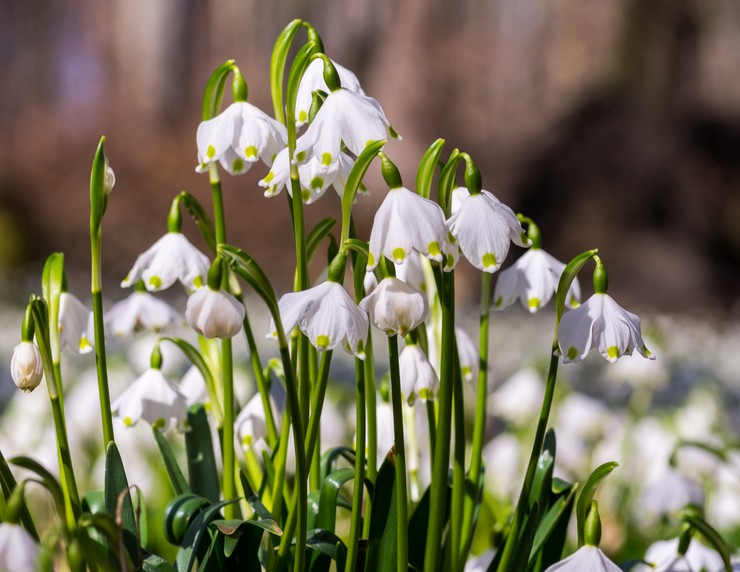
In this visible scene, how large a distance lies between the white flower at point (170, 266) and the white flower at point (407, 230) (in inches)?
11.6

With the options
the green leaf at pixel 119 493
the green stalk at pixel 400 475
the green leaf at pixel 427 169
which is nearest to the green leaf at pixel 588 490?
the green stalk at pixel 400 475

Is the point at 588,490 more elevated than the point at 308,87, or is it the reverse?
the point at 308,87

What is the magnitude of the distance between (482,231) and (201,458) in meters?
0.51

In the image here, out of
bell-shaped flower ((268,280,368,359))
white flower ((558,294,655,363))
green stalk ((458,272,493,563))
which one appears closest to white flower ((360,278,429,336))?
bell-shaped flower ((268,280,368,359))

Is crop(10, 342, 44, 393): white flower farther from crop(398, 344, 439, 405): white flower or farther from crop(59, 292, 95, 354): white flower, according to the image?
crop(398, 344, 439, 405): white flower

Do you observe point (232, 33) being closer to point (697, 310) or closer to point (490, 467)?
point (697, 310)

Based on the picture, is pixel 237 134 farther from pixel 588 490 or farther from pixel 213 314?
pixel 588 490

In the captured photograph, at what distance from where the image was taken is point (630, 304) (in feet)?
21.4

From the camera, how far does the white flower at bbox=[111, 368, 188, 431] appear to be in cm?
104

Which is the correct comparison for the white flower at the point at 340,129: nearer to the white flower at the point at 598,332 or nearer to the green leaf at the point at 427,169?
the green leaf at the point at 427,169

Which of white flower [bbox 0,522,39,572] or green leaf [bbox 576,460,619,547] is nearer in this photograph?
white flower [bbox 0,522,39,572]

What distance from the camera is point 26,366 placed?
2.60 ft

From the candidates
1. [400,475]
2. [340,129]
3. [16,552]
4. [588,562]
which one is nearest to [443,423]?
[400,475]

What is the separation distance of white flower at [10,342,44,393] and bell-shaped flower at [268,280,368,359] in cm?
20
